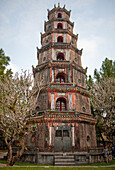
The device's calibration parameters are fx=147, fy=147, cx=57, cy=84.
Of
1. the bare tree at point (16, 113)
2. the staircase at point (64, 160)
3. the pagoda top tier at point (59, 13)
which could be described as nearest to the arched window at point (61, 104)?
the staircase at point (64, 160)

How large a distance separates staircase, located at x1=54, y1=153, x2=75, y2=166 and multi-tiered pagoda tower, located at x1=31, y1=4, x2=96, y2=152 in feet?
3.65

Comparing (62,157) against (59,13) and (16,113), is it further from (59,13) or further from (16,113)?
(59,13)

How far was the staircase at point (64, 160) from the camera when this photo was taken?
11.8 meters

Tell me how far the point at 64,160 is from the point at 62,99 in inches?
269

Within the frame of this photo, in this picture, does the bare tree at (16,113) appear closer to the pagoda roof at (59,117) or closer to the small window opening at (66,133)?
the pagoda roof at (59,117)

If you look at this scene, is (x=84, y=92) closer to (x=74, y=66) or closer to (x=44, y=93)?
(x=74, y=66)

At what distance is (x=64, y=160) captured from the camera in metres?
12.1

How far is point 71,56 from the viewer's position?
19.4 m

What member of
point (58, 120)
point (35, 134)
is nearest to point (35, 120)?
point (35, 134)

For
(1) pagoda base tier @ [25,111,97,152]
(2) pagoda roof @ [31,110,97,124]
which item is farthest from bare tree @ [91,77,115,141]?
(2) pagoda roof @ [31,110,97,124]

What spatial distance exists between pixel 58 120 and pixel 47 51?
32.3 ft

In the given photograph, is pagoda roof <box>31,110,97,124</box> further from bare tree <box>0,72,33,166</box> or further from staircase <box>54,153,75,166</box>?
bare tree <box>0,72,33,166</box>

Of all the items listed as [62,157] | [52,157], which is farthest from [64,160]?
[52,157]

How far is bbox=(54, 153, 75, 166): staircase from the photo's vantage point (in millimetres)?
11789
